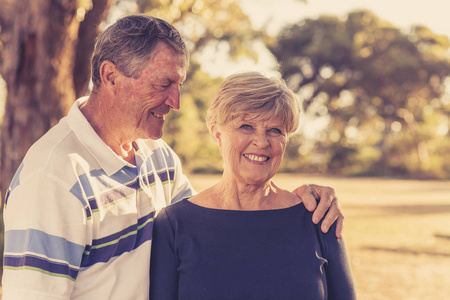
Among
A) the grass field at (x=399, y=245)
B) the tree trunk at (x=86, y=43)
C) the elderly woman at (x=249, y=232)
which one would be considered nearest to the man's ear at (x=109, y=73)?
the elderly woman at (x=249, y=232)

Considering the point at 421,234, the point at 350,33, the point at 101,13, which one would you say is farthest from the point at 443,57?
the point at 101,13

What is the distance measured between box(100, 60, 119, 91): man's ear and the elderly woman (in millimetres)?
486

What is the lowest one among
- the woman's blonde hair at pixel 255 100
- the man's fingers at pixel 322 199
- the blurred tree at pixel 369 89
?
the man's fingers at pixel 322 199

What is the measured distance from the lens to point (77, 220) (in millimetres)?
2195

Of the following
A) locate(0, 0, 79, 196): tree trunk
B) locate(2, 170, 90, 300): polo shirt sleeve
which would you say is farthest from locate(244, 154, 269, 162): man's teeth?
locate(0, 0, 79, 196): tree trunk

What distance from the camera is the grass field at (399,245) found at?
305 inches

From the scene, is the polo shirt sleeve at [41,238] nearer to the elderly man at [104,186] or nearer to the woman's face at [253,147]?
the elderly man at [104,186]

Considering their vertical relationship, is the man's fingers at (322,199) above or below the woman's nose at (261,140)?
below

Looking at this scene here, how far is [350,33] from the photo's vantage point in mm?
39125

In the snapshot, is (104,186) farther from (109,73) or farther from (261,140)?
(261,140)

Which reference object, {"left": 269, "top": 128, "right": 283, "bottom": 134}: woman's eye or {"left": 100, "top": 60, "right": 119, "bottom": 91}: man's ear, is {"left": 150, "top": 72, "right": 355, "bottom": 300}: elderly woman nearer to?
{"left": 269, "top": 128, "right": 283, "bottom": 134}: woman's eye

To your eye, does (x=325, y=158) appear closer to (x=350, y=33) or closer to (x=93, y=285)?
(x=350, y=33)

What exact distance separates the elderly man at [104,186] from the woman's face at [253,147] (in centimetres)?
24

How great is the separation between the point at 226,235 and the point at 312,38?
3912cm
